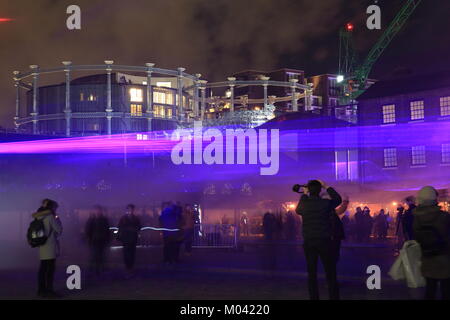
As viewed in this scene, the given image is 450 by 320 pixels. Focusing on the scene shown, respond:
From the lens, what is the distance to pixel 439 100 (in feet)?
159

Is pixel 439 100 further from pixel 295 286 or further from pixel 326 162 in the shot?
pixel 295 286

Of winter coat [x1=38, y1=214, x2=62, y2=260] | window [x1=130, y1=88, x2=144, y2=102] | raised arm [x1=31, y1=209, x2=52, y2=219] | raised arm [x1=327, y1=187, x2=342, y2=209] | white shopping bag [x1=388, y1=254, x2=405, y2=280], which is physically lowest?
white shopping bag [x1=388, y1=254, x2=405, y2=280]

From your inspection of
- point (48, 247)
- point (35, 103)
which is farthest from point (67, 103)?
point (48, 247)

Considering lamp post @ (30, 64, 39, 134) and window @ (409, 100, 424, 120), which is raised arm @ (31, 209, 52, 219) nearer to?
window @ (409, 100, 424, 120)

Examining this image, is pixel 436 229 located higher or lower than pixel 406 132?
lower

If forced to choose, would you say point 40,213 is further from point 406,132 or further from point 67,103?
point 67,103

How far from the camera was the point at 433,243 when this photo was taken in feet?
24.2

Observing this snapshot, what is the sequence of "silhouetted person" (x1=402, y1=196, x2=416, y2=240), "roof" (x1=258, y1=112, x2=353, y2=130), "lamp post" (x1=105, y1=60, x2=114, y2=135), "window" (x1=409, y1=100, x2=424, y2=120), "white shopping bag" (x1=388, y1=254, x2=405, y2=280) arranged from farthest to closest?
"lamp post" (x1=105, y1=60, x2=114, y2=135) → "roof" (x1=258, y1=112, x2=353, y2=130) → "window" (x1=409, y1=100, x2=424, y2=120) → "silhouetted person" (x1=402, y1=196, x2=416, y2=240) → "white shopping bag" (x1=388, y1=254, x2=405, y2=280)

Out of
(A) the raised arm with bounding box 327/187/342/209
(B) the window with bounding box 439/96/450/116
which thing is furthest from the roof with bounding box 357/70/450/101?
(A) the raised arm with bounding box 327/187/342/209

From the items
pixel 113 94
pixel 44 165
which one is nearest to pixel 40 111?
pixel 113 94

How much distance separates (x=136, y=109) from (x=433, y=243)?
97.8 metres

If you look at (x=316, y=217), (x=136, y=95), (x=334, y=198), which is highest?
(x=136, y=95)

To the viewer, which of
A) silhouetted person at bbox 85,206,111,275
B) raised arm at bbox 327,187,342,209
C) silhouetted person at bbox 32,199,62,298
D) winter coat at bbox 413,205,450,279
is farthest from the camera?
silhouetted person at bbox 85,206,111,275

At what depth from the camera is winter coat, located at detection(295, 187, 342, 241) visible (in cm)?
880
